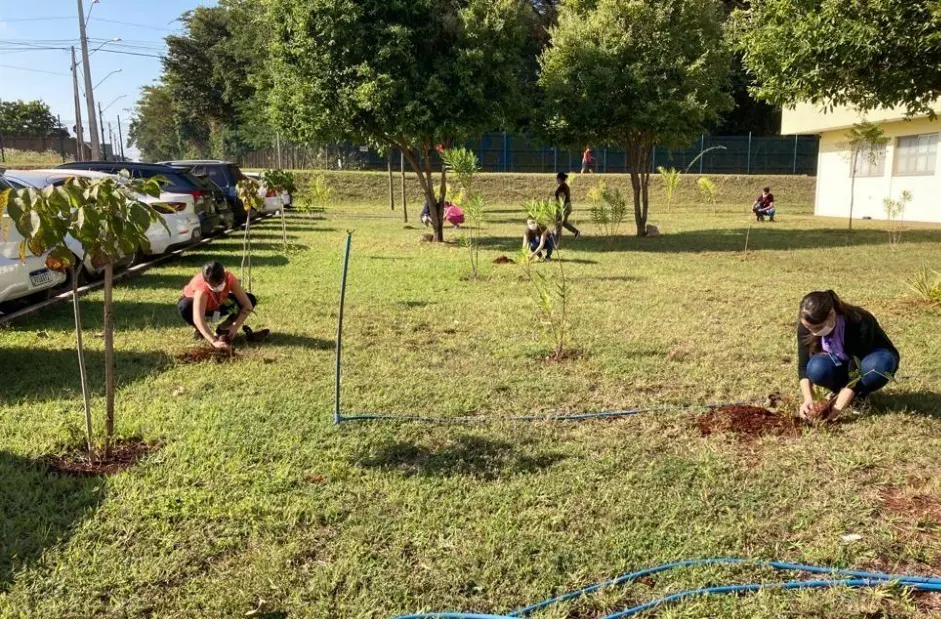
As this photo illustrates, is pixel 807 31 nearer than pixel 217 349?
No

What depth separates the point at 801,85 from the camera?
8.48 meters

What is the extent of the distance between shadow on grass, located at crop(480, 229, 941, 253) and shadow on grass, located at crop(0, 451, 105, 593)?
1127 cm

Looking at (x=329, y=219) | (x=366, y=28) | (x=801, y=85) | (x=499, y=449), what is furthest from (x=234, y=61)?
(x=499, y=449)

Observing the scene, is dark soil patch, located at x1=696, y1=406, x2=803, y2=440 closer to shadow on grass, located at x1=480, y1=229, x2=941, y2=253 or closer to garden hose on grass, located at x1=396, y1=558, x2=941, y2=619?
garden hose on grass, located at x1=396, y1=558, x2=941, y2=619

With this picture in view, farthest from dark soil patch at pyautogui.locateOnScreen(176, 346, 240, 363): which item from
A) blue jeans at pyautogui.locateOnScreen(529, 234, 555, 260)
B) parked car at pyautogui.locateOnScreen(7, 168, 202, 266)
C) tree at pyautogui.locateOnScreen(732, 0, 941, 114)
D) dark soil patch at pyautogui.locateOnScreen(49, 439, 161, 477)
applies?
tree at pyautogui.locateOnScreen(732, 0, 941, 114)

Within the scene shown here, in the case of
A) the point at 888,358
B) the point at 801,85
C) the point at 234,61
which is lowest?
the point at 888,358

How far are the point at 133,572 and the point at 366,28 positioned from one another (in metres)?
11.9

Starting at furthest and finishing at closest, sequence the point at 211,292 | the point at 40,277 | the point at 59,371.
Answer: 1. the point at 40,277
2. the point at 211,292
3. the point at 59,371

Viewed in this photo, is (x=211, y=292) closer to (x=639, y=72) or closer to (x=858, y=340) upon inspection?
(x=858, y=340)

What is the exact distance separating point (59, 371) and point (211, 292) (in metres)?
1.26

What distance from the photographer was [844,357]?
4359 millimetres

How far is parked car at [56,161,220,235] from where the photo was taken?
12.1 m

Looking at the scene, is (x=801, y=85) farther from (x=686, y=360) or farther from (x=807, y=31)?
(x=686, y=360)

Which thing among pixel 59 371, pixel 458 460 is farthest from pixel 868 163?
pixel 59 371
